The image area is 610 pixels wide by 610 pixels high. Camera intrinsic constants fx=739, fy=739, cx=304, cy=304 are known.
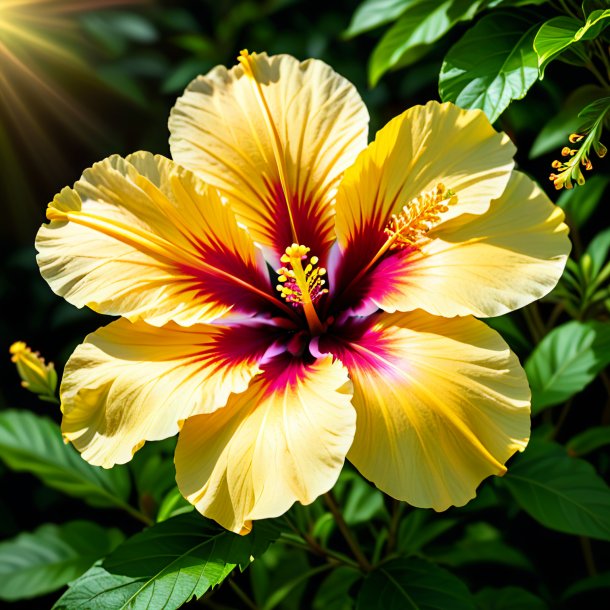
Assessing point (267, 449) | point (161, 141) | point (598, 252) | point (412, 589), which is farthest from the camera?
point (161, 141)

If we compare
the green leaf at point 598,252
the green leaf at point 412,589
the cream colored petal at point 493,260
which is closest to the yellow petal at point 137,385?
the cream colored petal at point 493,260

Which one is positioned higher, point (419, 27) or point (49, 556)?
point (419, 27)

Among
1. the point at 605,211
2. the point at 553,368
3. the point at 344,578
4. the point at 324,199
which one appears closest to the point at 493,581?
the point at 344,578

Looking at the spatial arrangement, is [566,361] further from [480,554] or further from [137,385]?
[137,385]

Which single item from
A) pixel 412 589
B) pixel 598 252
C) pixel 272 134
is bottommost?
pixel 412 589

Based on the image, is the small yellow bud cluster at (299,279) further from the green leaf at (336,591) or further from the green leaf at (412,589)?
the green leaf at (336,591)

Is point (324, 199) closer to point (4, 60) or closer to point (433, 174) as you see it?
point (433, 174)

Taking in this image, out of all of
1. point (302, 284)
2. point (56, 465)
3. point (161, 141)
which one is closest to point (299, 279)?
point (302, 284)

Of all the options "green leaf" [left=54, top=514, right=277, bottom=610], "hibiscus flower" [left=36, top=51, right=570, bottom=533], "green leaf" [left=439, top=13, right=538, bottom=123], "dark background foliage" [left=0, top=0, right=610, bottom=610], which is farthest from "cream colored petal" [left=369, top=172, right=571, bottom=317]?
"dark background foliage" [left=0, top=0, right=610, bottom=610]
